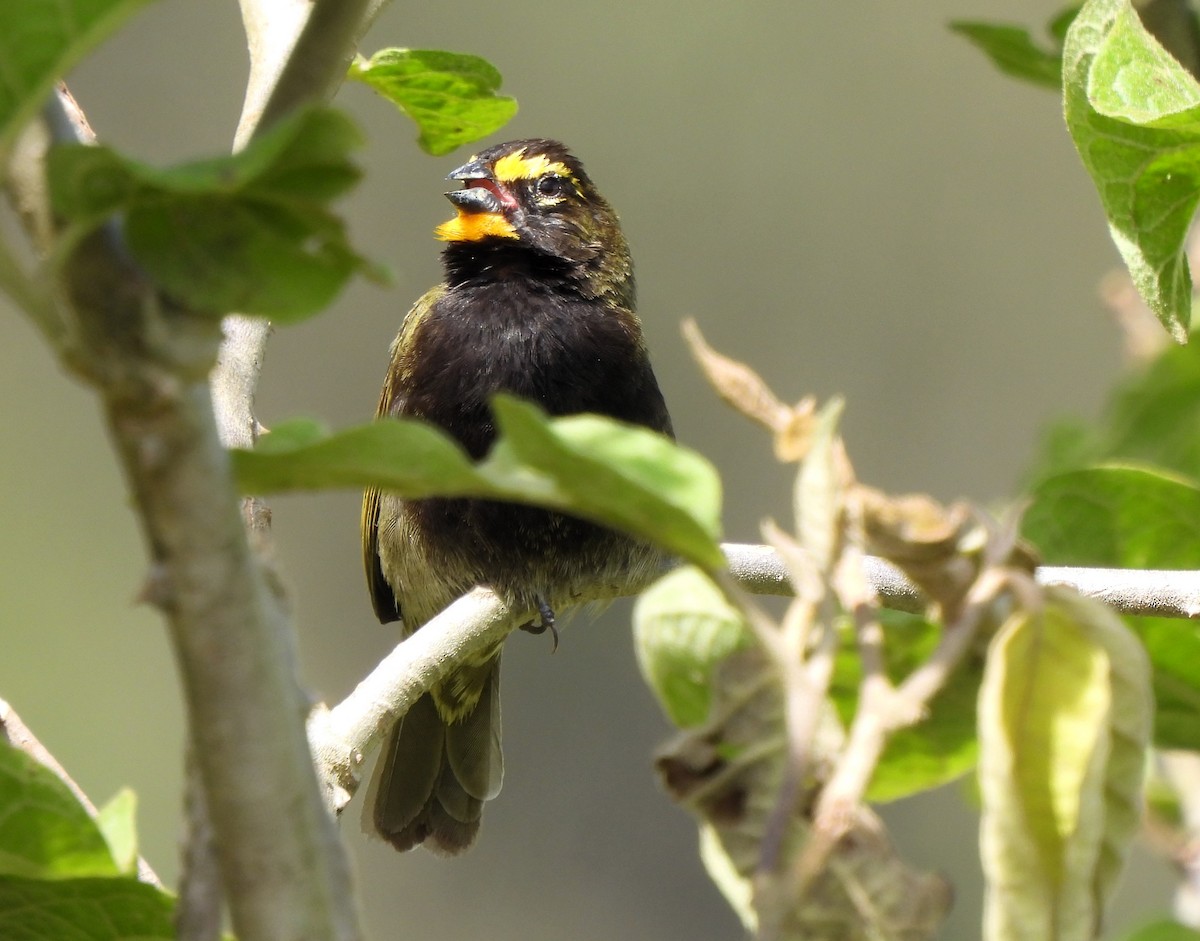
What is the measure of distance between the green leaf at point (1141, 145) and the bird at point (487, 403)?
72.3 inches

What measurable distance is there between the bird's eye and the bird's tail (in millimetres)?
1207

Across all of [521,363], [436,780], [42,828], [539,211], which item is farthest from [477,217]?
[42,828]

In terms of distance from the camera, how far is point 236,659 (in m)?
0.56

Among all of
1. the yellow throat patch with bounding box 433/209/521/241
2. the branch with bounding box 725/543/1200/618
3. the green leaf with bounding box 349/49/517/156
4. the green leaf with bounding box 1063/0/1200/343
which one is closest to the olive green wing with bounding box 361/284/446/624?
the yellow throat patch with bounding box 433/209/521/241

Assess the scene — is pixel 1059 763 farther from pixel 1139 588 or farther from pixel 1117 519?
pixel 1117 519

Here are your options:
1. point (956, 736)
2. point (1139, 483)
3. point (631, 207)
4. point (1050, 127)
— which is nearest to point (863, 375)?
point (631, 207)

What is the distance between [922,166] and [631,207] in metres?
2.50

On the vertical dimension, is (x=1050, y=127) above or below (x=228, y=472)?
below

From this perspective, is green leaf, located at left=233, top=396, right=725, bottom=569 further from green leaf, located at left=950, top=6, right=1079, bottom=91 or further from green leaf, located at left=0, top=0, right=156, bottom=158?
green leaf, located at left=950, top=6, right=1079, bottom=91

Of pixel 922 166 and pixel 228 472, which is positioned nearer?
pixel 228 472

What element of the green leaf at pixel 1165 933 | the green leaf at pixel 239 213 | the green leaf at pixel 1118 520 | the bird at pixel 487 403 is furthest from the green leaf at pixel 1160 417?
the green leaf at pixel 239 213

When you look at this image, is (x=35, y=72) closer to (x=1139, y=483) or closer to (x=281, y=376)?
(x=1139, y=483)

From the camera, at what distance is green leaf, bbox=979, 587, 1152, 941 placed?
64 cm

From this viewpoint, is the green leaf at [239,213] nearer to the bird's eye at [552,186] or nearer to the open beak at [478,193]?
the open beak at [478,193]
